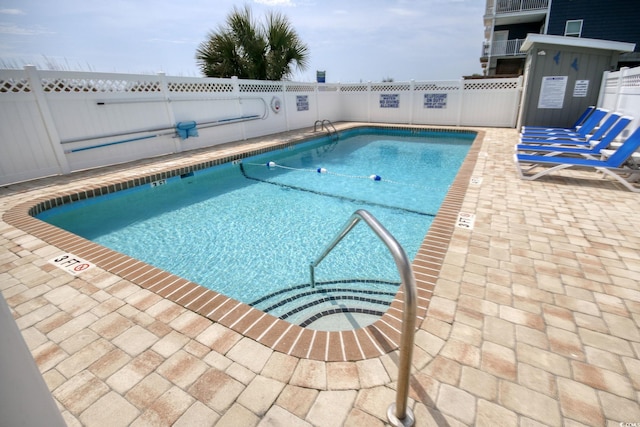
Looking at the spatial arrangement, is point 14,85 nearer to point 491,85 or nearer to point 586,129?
point 586,129

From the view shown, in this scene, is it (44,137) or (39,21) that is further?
(39,21)

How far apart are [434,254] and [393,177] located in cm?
488

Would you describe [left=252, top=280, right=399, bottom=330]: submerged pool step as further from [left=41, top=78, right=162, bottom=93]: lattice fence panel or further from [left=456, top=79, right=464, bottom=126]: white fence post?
[left=456, top=79, right=464, bottom=126]: white fence post

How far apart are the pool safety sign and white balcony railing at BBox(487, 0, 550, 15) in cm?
2381

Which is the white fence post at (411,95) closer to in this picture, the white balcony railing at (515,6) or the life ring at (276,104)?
the life ring at (276,104)

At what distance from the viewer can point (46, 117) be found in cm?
625

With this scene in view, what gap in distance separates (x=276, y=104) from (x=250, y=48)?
7.23ft

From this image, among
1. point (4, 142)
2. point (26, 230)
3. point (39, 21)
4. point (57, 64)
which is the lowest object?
point (26, 230)

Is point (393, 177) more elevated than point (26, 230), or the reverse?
point (26, 230)

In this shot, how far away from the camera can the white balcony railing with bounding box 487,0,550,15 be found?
56.9ft

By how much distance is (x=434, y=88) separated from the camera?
13227mm

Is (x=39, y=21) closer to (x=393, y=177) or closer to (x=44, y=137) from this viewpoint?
(x=44, y=137)

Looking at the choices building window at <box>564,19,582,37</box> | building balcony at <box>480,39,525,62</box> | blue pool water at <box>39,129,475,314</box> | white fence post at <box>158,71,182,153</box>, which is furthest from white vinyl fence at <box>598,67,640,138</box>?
building balcony at <box>480,39,525,62</box>

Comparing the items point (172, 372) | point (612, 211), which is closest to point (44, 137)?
point (172, 372)
